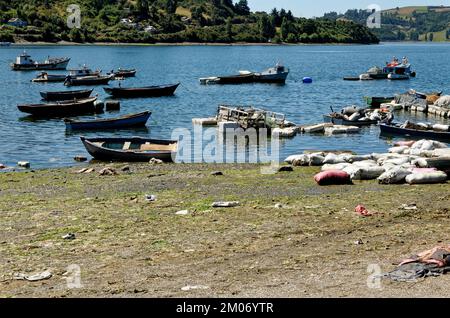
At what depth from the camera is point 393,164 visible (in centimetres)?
3088

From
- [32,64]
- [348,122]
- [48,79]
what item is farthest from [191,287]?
[32,64]

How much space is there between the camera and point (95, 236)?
19750mm

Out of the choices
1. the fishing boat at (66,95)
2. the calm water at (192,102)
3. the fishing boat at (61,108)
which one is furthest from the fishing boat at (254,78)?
the fishing boat at (61,108)

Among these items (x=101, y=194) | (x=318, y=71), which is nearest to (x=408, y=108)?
(x=101, y=194)

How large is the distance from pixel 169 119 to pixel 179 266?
4571cm


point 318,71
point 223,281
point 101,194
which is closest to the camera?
point 223,281

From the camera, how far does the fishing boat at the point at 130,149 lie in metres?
37.1

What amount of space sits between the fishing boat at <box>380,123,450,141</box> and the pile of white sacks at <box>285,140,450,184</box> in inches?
287

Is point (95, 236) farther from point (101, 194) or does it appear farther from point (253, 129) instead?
point (253, 129)

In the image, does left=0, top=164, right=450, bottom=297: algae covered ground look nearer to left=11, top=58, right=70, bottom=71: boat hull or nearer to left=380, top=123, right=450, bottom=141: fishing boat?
left=380, top=123, right=450, bottom=141: fishing boat

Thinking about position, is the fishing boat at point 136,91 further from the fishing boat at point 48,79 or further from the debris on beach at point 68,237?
the debris on beach at point 68,237

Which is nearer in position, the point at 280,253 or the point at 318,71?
the point at 280,253

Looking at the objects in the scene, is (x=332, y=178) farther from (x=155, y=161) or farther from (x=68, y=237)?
(x=68, y=237)

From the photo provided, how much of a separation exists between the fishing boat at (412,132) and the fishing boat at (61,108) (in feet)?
89.9
